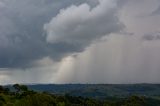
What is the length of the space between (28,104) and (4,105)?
49.9ft

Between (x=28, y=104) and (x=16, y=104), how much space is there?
6.85 metres

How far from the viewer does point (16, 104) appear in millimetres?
197500

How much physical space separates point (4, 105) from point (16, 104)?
9126 millimetres

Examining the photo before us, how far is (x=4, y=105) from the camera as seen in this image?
190000mm
